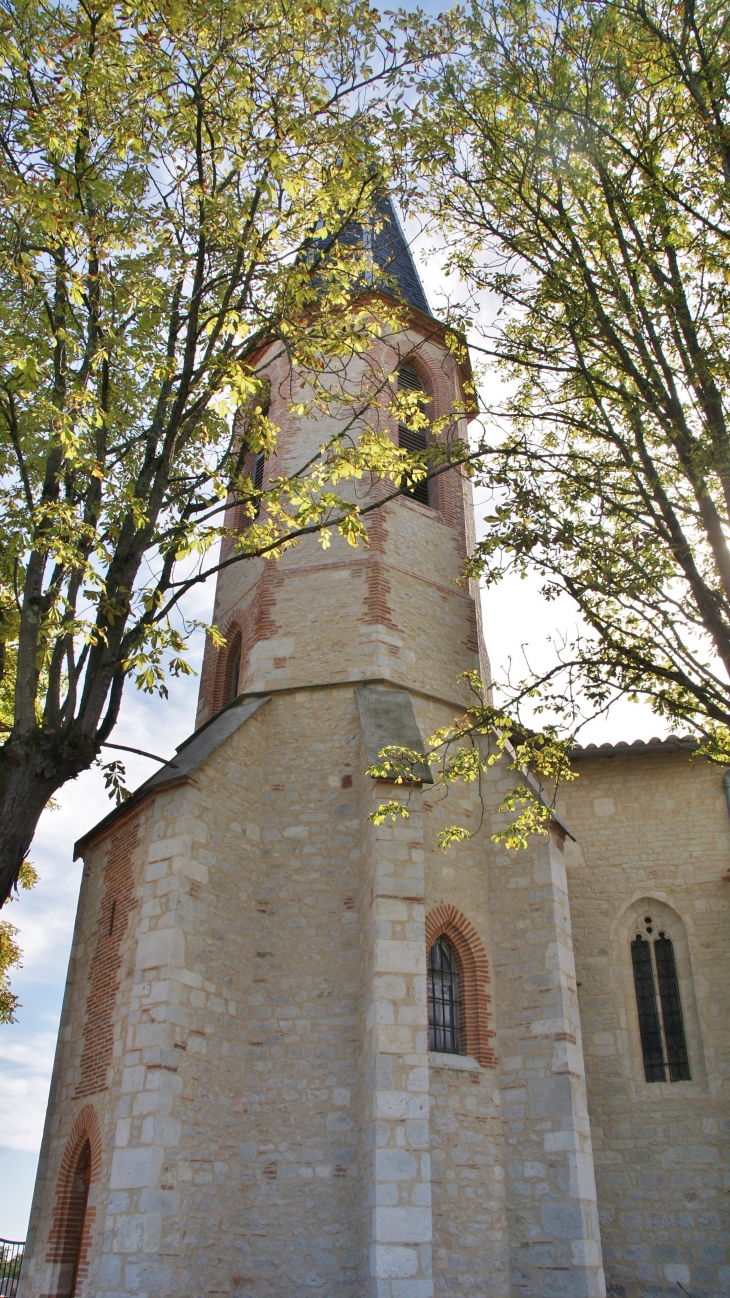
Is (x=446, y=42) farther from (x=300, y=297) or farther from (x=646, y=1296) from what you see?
(x=646, y=1296)

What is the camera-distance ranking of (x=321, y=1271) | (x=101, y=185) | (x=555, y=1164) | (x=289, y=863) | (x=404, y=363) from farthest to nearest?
(x=404, y=363)
(x=289, y=863)
(x=555, y=1164)
(x=321, y=1271)
(x=101, y=185)

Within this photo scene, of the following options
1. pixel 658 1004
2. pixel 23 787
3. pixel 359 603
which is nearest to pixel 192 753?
pixel 359 603

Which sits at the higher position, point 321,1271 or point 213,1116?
point 213,1116

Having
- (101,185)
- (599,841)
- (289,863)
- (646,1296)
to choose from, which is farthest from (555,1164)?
(101,185)

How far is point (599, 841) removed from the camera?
42.1ft

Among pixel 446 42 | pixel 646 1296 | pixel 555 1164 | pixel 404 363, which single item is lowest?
pixel 646 1296

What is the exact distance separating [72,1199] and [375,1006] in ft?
12.0

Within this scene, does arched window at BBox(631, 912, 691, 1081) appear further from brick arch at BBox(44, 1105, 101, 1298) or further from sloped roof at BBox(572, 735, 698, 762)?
brick arch at BBox(44, 1105, 101, 1298)

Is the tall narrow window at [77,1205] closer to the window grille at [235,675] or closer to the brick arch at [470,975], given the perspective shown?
the brick arch at [470,975]

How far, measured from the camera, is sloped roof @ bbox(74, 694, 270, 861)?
32.1 feet

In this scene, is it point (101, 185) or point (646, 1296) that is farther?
point (646, 1296)

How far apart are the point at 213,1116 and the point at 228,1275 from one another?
1.23m

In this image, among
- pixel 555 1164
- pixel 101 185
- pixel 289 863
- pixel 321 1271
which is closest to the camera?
pixel 101 185

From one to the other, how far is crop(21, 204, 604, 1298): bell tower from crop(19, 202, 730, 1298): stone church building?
0.03m
